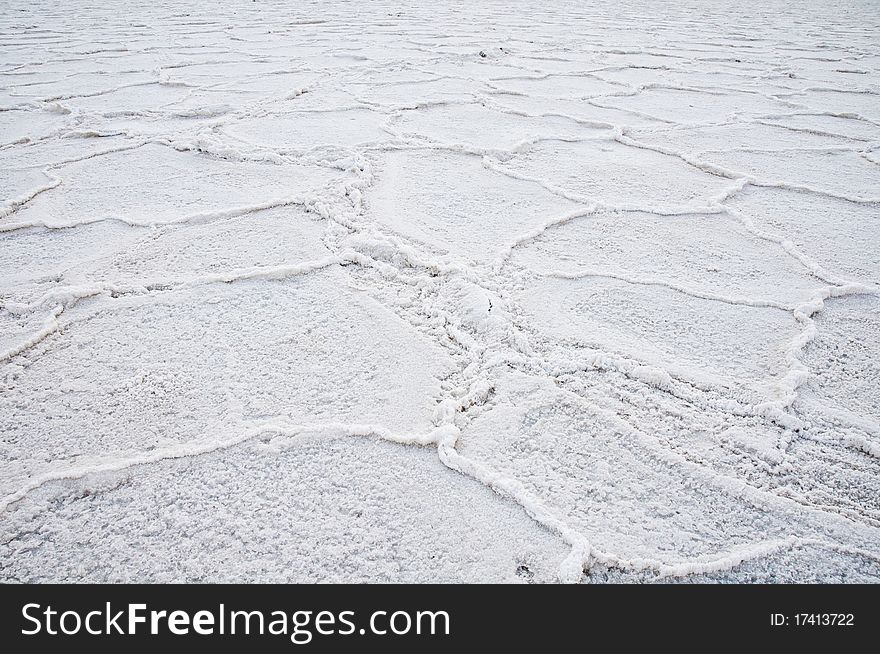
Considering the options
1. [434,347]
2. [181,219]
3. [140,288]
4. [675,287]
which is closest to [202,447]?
[434,347]

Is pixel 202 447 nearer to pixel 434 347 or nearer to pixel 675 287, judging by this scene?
pixel 434 347

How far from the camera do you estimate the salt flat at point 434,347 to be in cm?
73

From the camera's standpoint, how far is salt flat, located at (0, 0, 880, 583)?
0.73 meters

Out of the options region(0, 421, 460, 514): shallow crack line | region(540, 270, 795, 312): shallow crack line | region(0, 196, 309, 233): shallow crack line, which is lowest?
region(0, 421, 460, 514): shallow crack line

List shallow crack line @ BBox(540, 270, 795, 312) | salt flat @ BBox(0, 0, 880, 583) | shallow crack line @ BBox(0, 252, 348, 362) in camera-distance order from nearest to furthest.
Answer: salt flat @ BBox(0, 0, 880, 583)
shallow crack line @ BBox(0, 252, 348, 362)
shallow crack line @ BBox(540, 270, 795, 312)

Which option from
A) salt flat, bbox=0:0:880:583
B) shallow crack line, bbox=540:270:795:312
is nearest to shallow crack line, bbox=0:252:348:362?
salt flat, bbox=0:0:880:583

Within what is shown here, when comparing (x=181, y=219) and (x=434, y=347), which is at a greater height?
(x=181, y=219)

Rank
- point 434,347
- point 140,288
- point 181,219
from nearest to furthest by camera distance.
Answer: point 434,347 < point 140,288 < point 181,219

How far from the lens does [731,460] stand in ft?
2.74

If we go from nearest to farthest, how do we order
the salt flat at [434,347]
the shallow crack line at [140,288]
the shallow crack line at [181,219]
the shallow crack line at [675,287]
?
the salt flat at [434,347] → the shallow crack line at [140,288] → the shallow crack line at [675,287] → the shallow crack line at [181,219]

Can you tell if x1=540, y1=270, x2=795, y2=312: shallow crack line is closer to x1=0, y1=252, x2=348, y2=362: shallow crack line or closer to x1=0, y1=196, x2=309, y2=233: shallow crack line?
x1=0, y1=252, x2=348, y2=362: shallow crack line

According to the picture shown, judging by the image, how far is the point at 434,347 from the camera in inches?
41.9

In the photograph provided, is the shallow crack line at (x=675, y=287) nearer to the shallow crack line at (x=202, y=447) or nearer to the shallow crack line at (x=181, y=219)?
the shallow crack line at (x=202, y=447)

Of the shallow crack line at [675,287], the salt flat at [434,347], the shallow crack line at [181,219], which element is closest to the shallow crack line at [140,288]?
the salt flat at [434,347]
